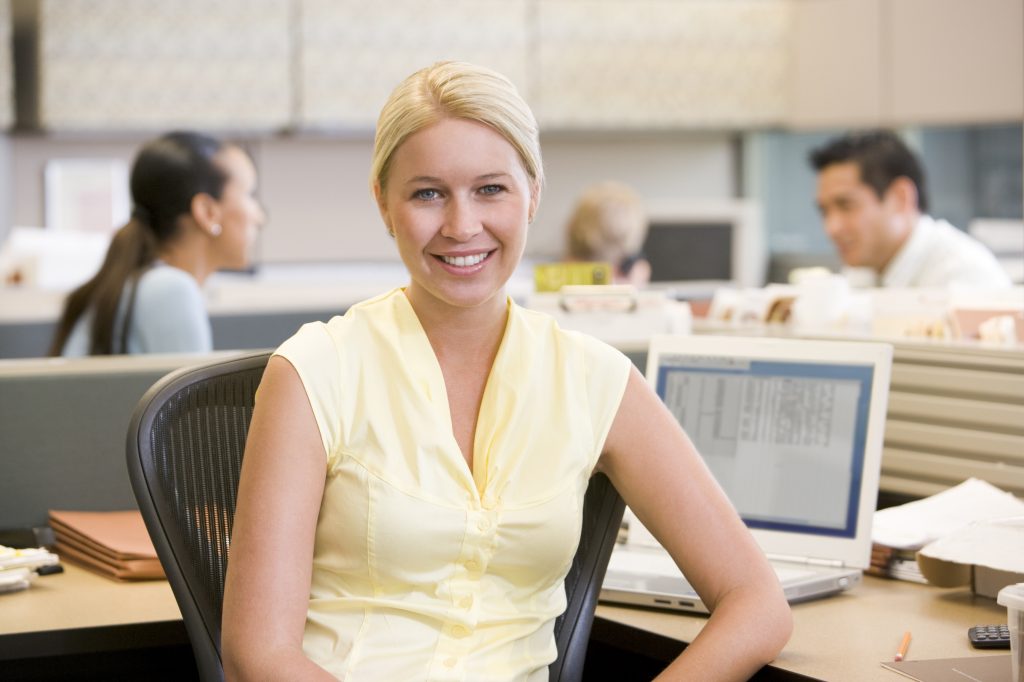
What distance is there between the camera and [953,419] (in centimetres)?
200

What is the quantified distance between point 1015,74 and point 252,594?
4.37 meters

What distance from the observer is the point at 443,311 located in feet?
4.85

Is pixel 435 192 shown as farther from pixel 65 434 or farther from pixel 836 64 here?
pixel 836 64

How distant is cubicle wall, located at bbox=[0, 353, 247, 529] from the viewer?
1.98 m

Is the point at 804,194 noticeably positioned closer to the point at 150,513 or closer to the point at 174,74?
the point at 174,74

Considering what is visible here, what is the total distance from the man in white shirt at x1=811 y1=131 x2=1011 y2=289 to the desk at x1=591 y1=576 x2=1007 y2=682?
2.14 meters

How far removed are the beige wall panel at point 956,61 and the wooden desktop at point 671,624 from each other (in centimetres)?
366

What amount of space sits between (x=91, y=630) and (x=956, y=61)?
4417mm

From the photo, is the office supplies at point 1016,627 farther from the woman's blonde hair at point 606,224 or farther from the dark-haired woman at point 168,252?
the woman's blonde hair at point 606,224

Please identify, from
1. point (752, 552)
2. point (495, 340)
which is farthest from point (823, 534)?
point (495, 340)

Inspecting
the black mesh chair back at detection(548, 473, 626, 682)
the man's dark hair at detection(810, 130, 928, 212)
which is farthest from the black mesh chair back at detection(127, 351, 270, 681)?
the man's dark hair at detection(810, 130, 928, 212)

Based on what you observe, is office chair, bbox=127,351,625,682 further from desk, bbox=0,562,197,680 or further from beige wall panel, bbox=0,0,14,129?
beige wall panel, bbox=0,0,14,129

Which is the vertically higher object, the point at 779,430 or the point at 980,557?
the point at 779,430

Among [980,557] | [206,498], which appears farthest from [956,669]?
[206,498]
